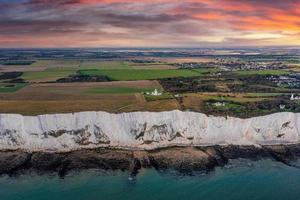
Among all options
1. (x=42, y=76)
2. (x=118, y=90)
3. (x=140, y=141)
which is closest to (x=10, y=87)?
(x=42, y=76)

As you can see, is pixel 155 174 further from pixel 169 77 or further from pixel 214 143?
pixel 169 77

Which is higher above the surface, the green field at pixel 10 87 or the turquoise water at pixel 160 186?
the green field at pixel 10 87

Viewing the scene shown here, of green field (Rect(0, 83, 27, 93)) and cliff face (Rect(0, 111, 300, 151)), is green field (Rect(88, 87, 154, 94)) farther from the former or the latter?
cliff face (Rect(0, 111, 300, 151))

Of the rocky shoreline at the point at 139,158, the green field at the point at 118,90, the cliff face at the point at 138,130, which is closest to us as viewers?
the rocky shoreline at the point at 139,158

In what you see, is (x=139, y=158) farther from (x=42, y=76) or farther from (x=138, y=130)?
(x=42, y=76)

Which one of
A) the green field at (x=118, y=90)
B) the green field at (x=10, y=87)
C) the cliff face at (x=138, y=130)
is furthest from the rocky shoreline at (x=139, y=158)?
the green field at (x=10, y=87)

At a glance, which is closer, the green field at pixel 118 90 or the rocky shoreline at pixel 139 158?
the rocky shoreline at pixel 139 158

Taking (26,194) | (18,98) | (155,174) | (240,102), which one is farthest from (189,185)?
(18,98)

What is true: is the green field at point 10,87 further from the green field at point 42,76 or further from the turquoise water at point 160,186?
the turquoise water at point 160,186
